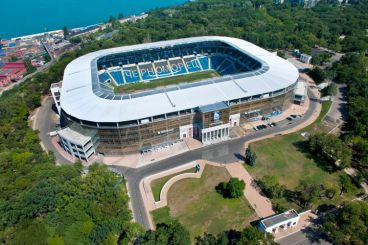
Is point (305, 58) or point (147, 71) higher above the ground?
point (305, 58)

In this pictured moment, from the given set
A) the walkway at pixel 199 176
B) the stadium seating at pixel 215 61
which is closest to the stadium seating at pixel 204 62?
the stadium seating at pixel 215 61

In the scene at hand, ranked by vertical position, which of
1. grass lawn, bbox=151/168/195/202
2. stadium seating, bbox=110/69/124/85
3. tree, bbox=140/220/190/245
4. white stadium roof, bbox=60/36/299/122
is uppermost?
white stadium roof, bbox=60/36/299/122

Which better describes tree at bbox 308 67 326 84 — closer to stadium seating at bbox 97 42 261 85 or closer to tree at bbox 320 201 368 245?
stadium seating at bbox 97 42 261 85

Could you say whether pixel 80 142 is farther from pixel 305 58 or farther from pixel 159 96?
pixel 305 58

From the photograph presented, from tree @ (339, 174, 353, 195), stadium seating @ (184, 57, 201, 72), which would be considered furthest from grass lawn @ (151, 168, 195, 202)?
stadium seating @ (184, 57, 201, 72)

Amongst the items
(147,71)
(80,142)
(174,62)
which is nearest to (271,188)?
(80,142)
